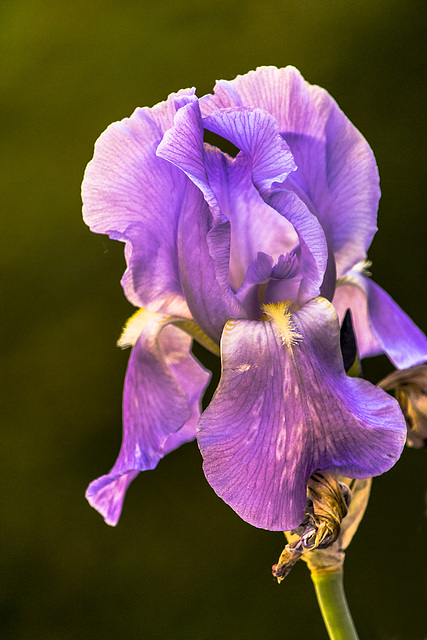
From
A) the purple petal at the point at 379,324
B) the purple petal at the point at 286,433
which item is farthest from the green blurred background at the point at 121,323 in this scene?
the purple petal at the point at 286,433

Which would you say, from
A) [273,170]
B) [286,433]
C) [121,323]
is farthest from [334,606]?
[121,323]

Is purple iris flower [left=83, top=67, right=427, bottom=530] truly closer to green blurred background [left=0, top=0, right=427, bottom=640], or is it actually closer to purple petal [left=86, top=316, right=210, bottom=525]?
purple petal [left=86, top=316, right=210, bottom=525]

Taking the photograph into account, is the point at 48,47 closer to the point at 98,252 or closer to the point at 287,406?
the point at 98,252

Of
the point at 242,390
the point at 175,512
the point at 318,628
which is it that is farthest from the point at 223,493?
the point at 318,628

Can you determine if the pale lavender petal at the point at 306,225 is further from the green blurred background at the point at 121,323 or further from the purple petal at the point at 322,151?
the green blurred background at the point at 121,323

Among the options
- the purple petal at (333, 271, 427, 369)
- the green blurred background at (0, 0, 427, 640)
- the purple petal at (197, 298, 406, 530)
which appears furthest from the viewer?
the green blurred background at (0, 0, 427, 640)

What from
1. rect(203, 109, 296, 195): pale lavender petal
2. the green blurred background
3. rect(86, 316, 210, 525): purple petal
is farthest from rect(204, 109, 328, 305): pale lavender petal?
the green blurred background
